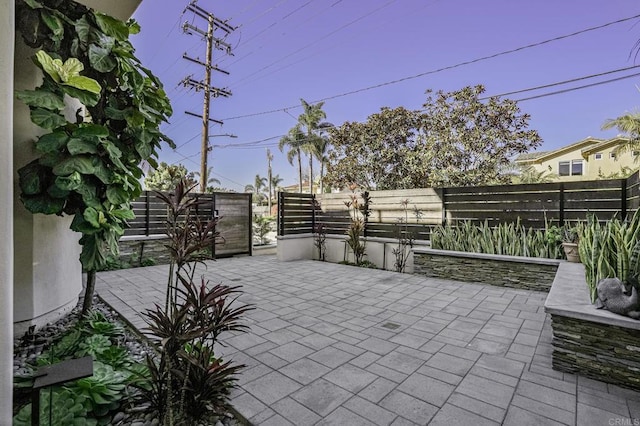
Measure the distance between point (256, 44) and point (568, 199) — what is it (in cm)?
1047

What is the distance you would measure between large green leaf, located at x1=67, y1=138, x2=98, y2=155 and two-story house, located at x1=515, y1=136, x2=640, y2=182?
1746 cm

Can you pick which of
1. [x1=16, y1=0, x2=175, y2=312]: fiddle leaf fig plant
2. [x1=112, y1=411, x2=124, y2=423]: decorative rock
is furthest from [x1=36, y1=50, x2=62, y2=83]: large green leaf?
[x1=112, y1=411, x2=124, y2=423]: decorative rock

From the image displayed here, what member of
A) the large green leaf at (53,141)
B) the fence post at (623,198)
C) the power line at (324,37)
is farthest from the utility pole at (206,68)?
the fence post at (623,198)

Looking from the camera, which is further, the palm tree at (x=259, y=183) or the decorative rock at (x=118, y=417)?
the palm tree at (x=259, y=183)

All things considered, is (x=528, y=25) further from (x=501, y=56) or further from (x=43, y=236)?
(x=43, y=236)

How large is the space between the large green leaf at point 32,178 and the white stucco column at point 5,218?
1.54m

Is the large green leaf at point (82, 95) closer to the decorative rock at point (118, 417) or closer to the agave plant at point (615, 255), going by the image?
the decorative rock at point (118, 417)

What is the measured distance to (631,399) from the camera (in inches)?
73.4

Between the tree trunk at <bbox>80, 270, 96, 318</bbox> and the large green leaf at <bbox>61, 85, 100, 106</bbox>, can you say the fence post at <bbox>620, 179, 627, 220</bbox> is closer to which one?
the large green leaf at <bbox>61, 85, 100, 106</bbox>

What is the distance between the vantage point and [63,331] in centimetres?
282

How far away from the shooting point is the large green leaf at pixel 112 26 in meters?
2.57

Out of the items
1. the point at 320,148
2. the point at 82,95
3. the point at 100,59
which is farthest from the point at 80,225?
the point at 320,148

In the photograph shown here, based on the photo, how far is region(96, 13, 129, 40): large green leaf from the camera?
2574 millimetres

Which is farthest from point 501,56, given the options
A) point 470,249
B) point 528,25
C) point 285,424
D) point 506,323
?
point 285,424
